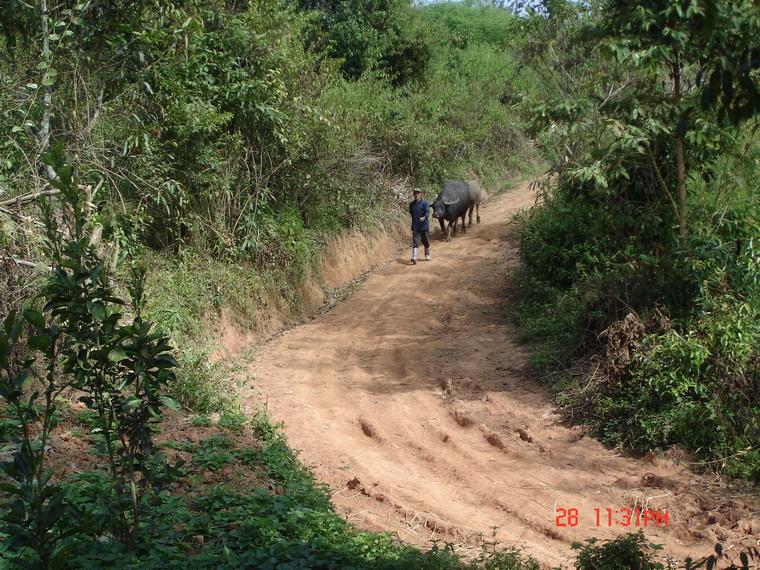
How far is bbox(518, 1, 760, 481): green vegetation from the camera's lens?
804 cm

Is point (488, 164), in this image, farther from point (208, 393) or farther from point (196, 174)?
point (208, 393)

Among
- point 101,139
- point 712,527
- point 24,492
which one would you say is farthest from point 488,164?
point 24,492

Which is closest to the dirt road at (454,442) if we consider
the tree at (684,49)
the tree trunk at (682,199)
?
the tree trunk at (682,199)

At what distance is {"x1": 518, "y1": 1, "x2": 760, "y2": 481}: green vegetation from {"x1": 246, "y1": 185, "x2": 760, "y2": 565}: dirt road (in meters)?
0.55

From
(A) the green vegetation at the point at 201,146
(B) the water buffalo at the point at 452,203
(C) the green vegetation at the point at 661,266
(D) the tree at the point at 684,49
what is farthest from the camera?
(B) the water buffalo at the point at 452,203

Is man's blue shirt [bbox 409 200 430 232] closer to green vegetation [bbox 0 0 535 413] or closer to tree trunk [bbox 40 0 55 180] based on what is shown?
green vegetation [bbox 0 0 535 413]

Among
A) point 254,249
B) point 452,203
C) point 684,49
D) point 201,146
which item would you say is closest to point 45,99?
point 201,146

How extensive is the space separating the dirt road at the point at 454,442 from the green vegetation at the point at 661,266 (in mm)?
548

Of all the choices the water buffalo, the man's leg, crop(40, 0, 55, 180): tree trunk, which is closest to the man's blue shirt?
the man's leg

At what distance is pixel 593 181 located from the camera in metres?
10.2

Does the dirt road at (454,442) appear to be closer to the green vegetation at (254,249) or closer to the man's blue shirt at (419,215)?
the green vegetation at (254,249)

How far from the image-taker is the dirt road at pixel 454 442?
698cm

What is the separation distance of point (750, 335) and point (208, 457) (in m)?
5.90

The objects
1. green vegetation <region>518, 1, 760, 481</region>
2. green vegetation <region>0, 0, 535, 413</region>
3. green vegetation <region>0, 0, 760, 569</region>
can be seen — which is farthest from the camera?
green vegetation <region>0, 0, 535, 413</region>
